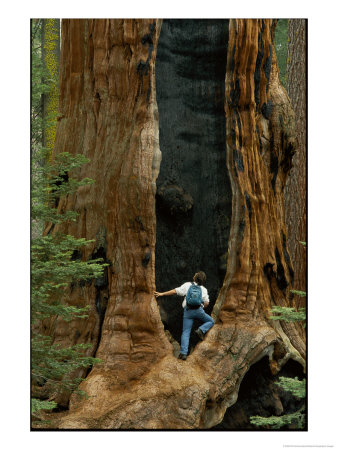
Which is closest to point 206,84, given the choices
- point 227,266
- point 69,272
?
point 227,266

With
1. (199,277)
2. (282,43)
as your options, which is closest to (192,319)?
(199,277)

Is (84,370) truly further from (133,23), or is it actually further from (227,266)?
(133,23)

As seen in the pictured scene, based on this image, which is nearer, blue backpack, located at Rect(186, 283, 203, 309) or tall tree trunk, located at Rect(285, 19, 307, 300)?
blue backpack, located at Rect(186, 283, 203, 309)

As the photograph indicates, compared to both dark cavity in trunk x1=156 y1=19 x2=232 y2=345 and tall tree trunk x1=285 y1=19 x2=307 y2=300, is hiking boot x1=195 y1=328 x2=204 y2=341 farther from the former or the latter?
tall tree trunk x1=285 y1=19 x2=307 y2=300

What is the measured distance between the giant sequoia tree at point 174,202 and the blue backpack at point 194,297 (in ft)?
1.24

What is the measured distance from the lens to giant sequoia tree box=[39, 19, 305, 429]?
17.8 feet

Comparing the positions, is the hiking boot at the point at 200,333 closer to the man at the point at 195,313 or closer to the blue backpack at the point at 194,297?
the man at the point at 195,313

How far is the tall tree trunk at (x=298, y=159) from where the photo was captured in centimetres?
971

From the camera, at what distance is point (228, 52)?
6082mm

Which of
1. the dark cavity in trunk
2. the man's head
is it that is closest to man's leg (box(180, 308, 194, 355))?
the man's head

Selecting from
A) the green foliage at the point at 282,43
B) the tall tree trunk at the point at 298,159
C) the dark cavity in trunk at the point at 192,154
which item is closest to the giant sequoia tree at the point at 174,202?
the dark cavity in trunk at the point at 192,154

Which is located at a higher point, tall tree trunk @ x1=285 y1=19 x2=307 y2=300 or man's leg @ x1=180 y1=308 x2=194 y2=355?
tall tree trunk @ x1=285 y1=19 x2=307 y2=300

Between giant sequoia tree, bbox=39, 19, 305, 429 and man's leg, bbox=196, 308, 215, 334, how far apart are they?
0.33ft

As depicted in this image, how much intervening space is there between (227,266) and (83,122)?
7.94 ft
